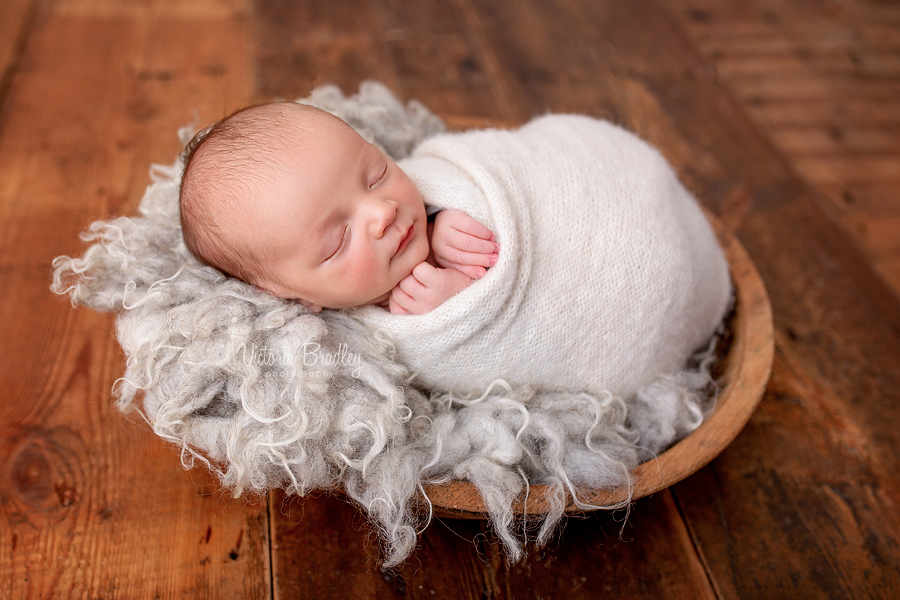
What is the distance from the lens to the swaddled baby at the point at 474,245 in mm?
842

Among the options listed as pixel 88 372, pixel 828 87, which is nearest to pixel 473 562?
pixel 88 372

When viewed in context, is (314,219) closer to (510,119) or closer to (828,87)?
(510,119)

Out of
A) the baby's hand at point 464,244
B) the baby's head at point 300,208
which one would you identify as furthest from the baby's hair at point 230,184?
the baby's hand at point 464,244

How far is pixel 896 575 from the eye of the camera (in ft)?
3.10

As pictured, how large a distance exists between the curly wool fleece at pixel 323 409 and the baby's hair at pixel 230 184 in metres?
0.04

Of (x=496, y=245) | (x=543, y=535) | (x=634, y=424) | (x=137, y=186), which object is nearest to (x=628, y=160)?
(x=496, y=245)

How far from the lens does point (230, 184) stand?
83cm

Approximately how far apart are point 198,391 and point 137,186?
2.42 feet

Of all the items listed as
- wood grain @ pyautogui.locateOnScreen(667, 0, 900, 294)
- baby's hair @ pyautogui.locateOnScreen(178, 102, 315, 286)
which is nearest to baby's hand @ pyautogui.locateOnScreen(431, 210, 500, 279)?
baby's hair @ pyautogui.locateOnScreen(178, 102, 315, 286)

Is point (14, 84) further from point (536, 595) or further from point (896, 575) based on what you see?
point (896, 575)

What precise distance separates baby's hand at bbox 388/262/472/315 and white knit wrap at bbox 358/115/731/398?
0.03m

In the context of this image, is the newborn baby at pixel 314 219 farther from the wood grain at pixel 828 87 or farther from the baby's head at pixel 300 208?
the wood grain at pixel 828 87

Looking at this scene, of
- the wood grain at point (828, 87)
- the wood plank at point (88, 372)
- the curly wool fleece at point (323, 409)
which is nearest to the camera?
the curly wool fleece at point (323, 409)

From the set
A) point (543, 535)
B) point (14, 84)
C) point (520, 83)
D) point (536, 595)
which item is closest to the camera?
point (543, 535)
